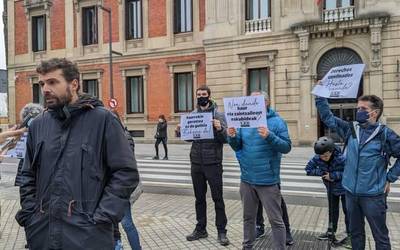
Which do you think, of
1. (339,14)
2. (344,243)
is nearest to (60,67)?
(344,243)

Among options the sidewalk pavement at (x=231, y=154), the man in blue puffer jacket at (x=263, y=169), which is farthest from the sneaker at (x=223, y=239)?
the sidewalk pavement at (x=231, y=154)

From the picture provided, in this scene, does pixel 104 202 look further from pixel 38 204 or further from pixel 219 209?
pixel 219 209

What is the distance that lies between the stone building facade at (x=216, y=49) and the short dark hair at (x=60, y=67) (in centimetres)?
2012

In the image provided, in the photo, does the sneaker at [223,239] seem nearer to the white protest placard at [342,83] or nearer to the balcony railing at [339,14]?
the white protest placard at [342,83]

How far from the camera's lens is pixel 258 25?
25.2 meters

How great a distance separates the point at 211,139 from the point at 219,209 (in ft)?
3.06

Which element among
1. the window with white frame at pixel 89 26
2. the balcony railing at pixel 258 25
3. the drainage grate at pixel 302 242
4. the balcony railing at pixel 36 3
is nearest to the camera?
the drainage grate at pixel 302 242

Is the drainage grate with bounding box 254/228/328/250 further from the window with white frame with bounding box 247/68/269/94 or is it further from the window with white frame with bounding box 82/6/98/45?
the window with white frame with bounding box 82/6/98/45

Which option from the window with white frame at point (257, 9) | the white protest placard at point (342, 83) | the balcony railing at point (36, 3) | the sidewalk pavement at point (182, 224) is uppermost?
the balcony railing at point (36, 3)

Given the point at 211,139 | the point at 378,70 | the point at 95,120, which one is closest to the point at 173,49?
the point at 378,70

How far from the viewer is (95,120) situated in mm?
2916

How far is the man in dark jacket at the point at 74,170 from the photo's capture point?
2777 millimetres

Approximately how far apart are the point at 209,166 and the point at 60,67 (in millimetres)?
3398

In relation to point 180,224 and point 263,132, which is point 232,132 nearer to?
point 263,132
